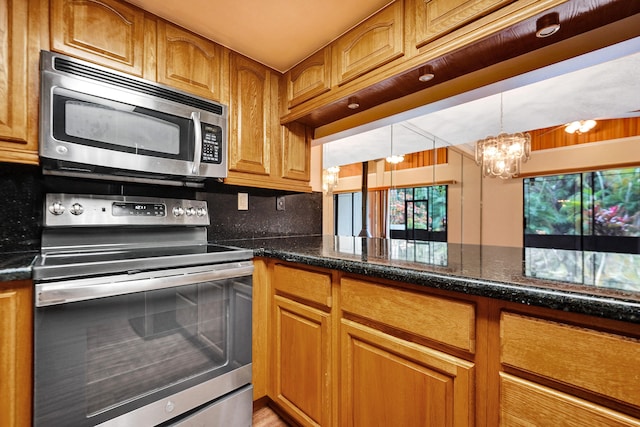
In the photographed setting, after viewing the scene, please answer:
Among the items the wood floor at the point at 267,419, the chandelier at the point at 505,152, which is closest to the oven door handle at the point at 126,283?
the wood floor at the point at 267,419

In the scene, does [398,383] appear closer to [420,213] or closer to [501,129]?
[501,129]

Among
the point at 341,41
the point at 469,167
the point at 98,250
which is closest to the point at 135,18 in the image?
the point at 341,41

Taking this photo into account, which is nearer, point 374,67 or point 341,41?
point 374,67

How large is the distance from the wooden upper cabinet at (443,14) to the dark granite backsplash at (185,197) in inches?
56.5

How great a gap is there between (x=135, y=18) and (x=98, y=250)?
116 centimetres

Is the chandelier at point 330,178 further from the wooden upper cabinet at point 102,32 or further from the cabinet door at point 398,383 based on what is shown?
the cabinet door at point 398,383

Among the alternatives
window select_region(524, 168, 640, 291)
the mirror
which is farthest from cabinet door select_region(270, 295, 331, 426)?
window select_region(524, 168, 640, 291)

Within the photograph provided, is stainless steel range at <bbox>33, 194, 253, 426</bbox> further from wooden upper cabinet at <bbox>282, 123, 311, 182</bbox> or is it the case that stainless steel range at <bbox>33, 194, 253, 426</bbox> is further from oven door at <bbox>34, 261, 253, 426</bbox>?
wooden upper cabinet at <bbox>282, 123, 311, 182</bbox>

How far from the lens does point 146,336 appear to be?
44.8 inches

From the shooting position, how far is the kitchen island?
0.61 metres

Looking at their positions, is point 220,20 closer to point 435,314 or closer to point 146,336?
point 146,336

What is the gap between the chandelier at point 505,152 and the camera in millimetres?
3529

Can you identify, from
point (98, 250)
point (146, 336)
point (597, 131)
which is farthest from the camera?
point (597, 131)

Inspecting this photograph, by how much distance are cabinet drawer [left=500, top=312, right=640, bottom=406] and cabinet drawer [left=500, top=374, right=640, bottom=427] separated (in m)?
0.04
